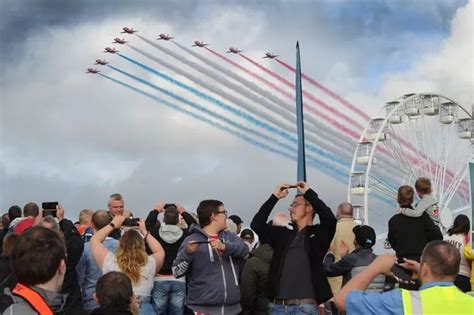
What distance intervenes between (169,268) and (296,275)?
2.84 metres

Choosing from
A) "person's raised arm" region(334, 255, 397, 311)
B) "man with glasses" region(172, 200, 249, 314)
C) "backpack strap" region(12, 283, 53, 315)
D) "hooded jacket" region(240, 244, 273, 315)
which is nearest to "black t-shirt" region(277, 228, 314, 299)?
"man with glasses" region(172, 200, 249, 314)

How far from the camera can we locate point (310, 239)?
7.73m

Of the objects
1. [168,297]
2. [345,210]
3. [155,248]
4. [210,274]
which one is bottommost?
[168,297]

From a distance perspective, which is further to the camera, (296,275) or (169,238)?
(169,238)

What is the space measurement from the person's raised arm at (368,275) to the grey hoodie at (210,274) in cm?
331

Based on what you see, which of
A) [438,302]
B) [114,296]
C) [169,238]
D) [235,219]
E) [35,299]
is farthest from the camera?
[235,219]

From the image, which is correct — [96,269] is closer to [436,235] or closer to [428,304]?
[436,235]

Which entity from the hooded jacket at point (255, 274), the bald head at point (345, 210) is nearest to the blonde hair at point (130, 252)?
the hooded jacket at point (255, 274)

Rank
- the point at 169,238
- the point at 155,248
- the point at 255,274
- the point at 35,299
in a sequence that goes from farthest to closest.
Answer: the point at 169,238, the point at 255,274, the point at 155,248, the point at 35,299

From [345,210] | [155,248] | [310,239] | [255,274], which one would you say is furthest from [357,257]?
[155,248]

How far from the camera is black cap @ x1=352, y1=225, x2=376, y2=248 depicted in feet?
27.7

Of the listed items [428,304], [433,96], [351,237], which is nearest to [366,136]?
[433,96]

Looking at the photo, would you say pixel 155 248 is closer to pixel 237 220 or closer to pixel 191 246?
pixel 191 246

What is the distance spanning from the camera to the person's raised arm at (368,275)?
4.46 m
